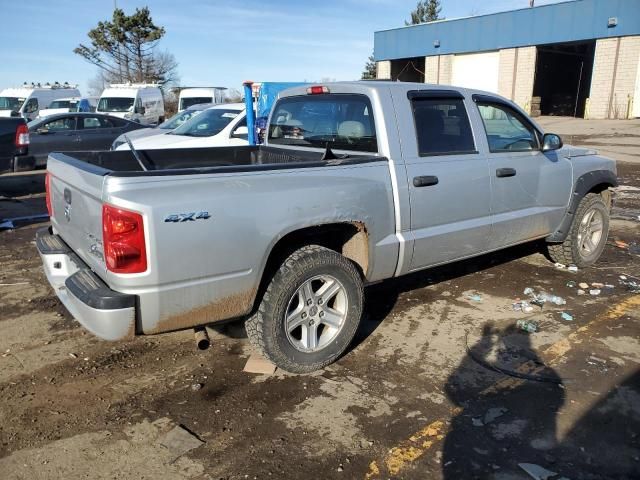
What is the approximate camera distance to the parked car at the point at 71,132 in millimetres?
13547

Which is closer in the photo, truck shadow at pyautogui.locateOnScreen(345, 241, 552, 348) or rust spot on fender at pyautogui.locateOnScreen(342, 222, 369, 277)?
rust spot on fender at pyautogui.locateOnScreen(342, 222, 369, 277)

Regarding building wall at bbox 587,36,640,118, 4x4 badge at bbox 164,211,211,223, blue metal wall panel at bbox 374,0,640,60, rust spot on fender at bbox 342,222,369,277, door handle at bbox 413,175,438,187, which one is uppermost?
blue metal wall panel at bbox 374,0,640,60

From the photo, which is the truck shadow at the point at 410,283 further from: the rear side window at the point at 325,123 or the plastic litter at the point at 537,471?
the plastic litter at the point at 537,471

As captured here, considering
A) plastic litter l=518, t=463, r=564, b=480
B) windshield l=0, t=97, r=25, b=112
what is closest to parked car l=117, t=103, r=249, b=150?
plastic litter l=518, t=463, r=564, b=480

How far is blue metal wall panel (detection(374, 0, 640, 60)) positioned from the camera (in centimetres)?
3003

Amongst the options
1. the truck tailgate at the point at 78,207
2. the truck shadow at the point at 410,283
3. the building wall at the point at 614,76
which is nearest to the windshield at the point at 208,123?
the truck shadow at the point at 410,283

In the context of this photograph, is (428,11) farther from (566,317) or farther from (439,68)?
(566,317)

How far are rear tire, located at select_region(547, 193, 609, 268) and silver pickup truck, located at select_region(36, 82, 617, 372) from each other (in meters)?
0.19

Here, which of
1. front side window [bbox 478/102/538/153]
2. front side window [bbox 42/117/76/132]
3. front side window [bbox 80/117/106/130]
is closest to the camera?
front side window [bbox 478/102/538/153]

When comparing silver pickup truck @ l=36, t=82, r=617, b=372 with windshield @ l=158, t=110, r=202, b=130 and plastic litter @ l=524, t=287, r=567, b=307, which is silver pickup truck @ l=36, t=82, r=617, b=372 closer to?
plastic litter @ l=524, t=287, r=567, b=307

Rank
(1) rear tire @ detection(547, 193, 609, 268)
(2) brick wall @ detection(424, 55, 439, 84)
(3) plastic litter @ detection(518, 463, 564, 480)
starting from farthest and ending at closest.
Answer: (2) brick wall @ detection(424, 55, 439, 84) → (1) rear tire @ detection(547, 193, 609, 268) → (3) plastic litter @ detection(518, 463, 564, 480)

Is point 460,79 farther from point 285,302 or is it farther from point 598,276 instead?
point 285,302

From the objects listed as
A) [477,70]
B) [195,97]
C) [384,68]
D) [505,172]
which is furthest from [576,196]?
[384,68]

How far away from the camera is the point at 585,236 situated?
612 cm
